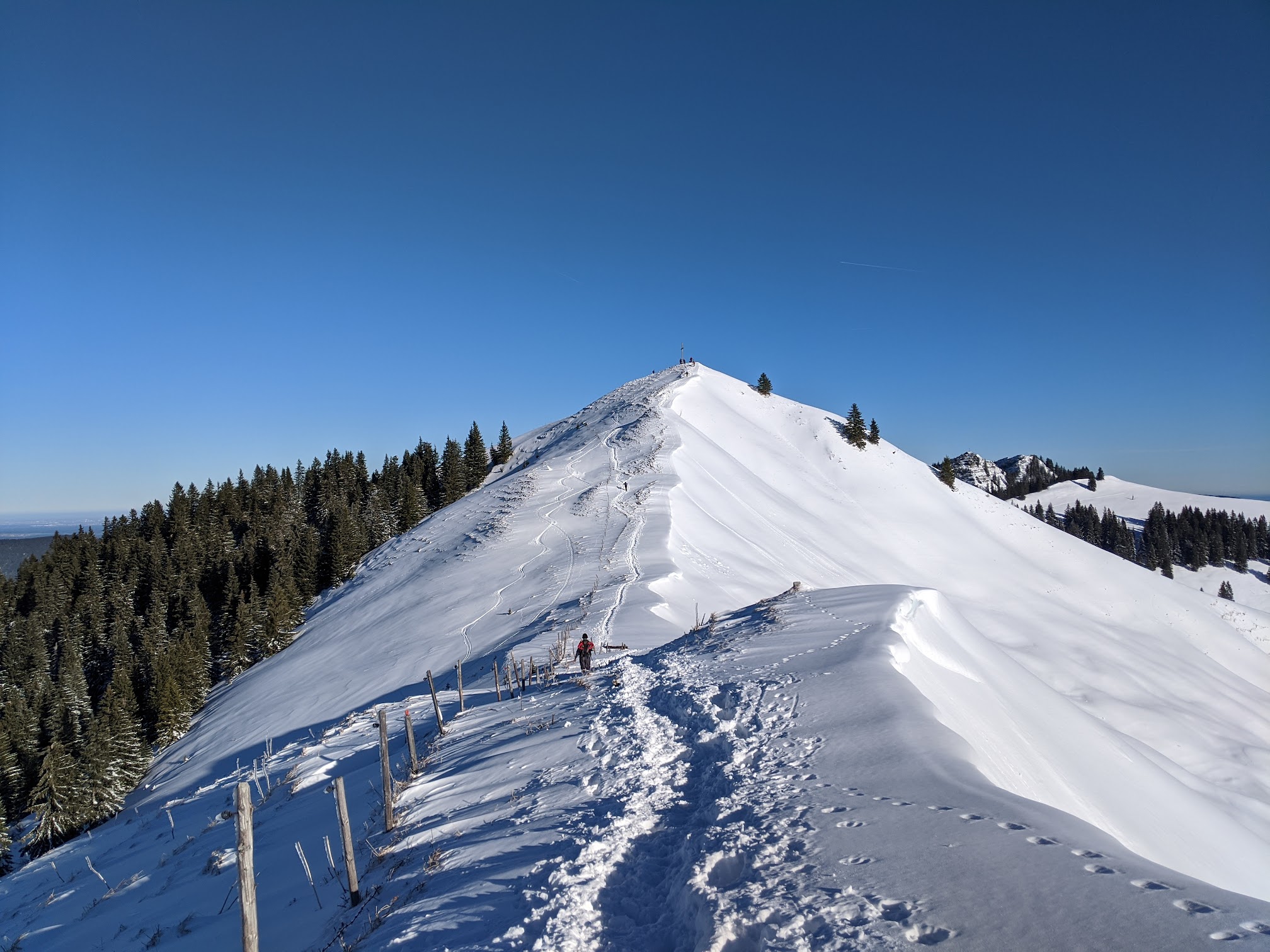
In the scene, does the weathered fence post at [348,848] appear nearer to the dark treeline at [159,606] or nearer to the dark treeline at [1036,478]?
the dark treeline at [159,606]

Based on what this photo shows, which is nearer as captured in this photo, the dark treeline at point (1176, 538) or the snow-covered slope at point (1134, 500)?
the dark treeline at point (1176, 538)

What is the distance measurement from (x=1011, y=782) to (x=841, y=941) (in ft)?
19.7

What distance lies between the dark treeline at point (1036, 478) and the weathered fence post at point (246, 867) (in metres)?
184

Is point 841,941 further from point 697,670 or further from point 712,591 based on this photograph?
point 712,591

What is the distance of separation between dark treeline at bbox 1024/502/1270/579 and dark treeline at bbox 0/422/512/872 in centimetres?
11942

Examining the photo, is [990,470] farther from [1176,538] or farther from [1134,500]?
[1176,538]

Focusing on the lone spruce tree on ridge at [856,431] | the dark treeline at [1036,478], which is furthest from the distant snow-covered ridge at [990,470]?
the lone spruce tree on ridge at [856,431]

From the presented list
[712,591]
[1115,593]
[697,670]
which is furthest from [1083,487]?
[697,670]

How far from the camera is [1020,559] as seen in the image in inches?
2088

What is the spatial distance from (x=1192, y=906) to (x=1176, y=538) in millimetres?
157354

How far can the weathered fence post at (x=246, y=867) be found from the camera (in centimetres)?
588

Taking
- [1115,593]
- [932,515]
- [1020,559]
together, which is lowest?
[1115,593]

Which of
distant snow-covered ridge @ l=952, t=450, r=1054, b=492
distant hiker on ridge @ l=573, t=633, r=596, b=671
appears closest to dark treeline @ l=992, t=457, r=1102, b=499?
distant snow-covered ridge @ l=952, t=450, r=1054, b=492

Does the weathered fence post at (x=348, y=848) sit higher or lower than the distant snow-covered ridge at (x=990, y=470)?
lower
